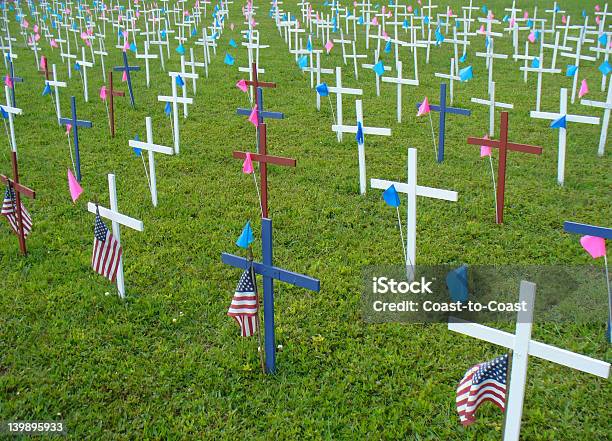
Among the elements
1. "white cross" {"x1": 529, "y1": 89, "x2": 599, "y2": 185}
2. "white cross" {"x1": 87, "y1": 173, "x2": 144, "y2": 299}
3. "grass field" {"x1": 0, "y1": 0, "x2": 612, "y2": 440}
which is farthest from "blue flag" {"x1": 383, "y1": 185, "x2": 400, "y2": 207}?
"white cross" {"x1": 529, "y1": 89, "x2": 599, "y2": 185}

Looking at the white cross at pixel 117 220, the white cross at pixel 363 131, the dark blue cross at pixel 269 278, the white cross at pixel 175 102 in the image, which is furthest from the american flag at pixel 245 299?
the white cross at pixel 175 102

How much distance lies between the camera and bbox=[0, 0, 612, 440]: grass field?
4.60m

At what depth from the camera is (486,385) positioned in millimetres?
3664

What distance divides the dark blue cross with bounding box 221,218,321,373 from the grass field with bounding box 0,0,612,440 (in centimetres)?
25

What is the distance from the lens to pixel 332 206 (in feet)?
26.8

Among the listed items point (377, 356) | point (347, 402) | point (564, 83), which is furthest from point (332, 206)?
point (564, 83)

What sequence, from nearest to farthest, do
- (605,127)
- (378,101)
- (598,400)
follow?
1. (598,400)
2. (605,127)
3. (378,101)

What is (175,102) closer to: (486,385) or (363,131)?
(363,131)

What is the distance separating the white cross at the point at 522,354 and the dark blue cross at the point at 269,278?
1.20 metres

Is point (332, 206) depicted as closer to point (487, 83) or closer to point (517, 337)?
point (517, 337)

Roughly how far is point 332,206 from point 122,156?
3.92 m

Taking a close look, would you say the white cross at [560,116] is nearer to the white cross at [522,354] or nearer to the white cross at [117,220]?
the white cross at [522,354]

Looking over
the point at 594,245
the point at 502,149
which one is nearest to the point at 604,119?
the point at 502,149

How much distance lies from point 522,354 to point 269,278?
186 cm
